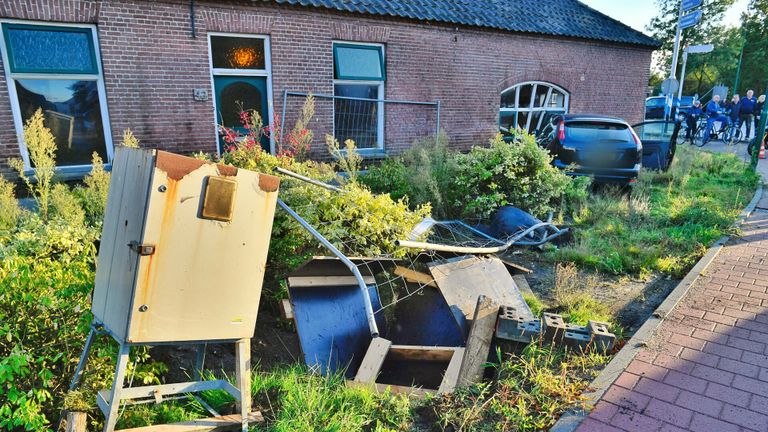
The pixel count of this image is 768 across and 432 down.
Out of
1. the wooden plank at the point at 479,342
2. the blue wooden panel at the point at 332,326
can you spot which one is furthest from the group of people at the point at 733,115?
the blue wooden panel at the point at 332,326

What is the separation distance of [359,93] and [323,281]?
7.62 m

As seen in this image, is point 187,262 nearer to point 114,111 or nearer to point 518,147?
point 518,147

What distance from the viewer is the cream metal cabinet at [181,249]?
2234 mm

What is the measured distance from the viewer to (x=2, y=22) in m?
7.11

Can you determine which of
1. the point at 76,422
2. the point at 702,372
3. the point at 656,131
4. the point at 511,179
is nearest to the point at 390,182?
the point at 511,179

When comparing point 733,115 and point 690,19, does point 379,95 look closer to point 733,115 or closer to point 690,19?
point 690,19

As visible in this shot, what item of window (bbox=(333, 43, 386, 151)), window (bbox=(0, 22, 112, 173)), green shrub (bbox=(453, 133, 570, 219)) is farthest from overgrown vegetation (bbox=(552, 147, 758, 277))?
window (bbox=(0, 22, 112, 173))

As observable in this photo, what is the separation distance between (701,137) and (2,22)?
78.2 ft

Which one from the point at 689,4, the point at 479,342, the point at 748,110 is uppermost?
the point at 689,4

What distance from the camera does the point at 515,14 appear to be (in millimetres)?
13383

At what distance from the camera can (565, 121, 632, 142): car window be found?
29.2 ft

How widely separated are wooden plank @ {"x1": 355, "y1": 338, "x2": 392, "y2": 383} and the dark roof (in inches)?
307

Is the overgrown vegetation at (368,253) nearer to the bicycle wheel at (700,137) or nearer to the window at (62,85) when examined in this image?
the window at (62,85)

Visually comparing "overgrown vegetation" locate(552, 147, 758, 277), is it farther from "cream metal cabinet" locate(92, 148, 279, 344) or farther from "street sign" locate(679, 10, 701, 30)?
"street sign" locate(679, 10, 701, 30)
